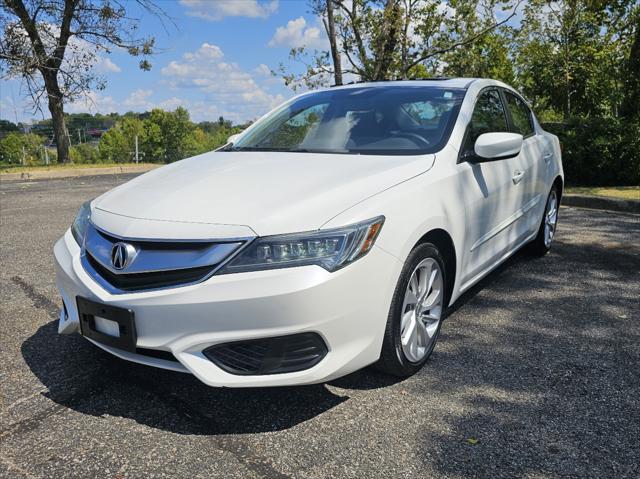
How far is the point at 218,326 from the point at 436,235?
1301 millimetres

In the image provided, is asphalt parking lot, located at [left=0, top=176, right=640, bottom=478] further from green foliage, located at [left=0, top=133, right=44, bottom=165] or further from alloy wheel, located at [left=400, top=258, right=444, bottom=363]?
green foliage, located at [left=0, top=133, right=44, bottom=165]

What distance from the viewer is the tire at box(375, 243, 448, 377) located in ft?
8.54

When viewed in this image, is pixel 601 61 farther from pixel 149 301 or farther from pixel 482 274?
pixel 149 301

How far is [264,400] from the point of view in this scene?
266 cm

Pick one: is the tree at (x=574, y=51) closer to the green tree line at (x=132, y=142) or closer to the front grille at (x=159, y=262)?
the front grille at (x=159, y=262)

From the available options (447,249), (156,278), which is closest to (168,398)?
(156,278)

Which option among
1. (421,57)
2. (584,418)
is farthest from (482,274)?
(421,57)

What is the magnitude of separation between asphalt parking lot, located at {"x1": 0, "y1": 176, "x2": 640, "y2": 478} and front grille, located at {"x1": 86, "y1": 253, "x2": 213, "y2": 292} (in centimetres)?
62

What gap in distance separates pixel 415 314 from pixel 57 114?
17.6 metres

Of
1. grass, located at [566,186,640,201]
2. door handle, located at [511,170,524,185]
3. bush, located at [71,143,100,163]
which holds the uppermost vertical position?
door handle, located at [511,170,524,185]

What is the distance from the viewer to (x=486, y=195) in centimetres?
349

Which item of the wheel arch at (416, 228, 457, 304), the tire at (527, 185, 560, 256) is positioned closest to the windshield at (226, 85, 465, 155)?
the wheel arch at (416, 228, 457, 304)

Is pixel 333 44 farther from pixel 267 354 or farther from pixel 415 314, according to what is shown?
pixel 267 354

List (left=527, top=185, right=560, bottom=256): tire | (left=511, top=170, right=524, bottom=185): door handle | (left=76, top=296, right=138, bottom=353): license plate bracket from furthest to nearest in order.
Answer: (left=527, top=185, right=560, bottom=256): tire → (left=511, top=170, right=524, bottom=185): door handle → (left=76, top=296, right=138, bottom=353): license plate bracket
